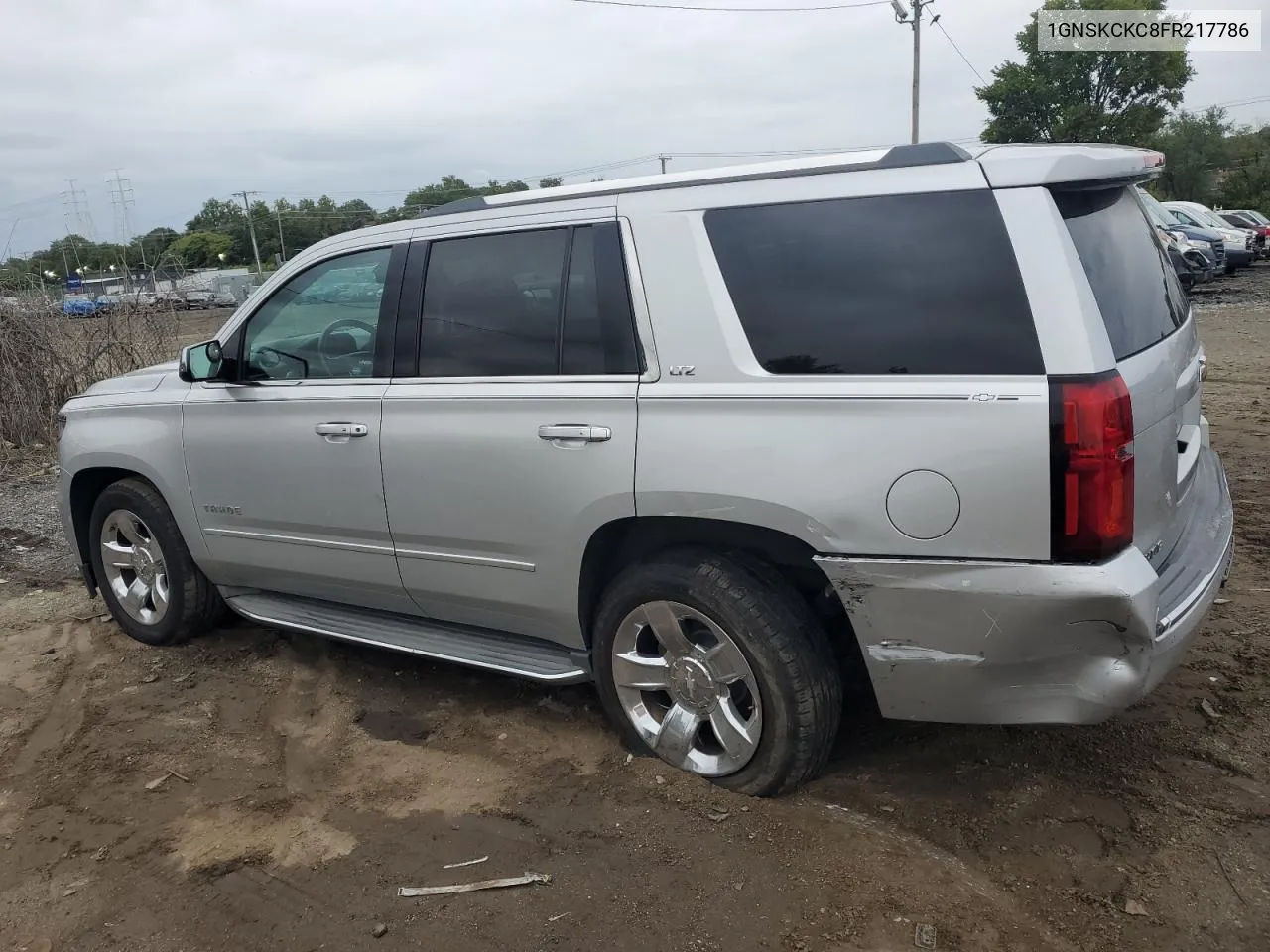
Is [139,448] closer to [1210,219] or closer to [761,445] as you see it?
[761,445]


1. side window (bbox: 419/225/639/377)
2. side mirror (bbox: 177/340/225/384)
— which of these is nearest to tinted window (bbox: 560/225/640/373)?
side window (bbox: 419/225/639/377)

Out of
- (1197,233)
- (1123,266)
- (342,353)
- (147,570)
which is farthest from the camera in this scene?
(1197,233)

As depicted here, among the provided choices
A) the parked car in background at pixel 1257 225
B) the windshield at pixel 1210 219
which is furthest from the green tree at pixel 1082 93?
the windshield at pixel 1210 219

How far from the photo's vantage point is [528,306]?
353 cm

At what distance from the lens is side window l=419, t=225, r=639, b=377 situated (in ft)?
10.9

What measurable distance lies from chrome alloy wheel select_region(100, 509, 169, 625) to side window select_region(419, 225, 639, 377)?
2033mm

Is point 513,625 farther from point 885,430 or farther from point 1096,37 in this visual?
point 1096,37

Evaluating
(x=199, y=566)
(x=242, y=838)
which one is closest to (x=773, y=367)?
(x=242, y=838)

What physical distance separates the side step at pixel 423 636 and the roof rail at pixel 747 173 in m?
1.59

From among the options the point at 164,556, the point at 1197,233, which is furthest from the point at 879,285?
the point at 1197,233

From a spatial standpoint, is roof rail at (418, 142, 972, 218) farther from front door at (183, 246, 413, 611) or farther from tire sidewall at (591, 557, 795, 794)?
tire sidewall at (591, 557, 795, 794)

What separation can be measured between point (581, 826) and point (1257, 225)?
32007mm

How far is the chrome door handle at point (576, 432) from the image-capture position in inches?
127

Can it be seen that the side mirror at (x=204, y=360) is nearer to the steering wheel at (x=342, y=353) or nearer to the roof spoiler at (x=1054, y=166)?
→ the steering wheel at (x=342, y=353)
